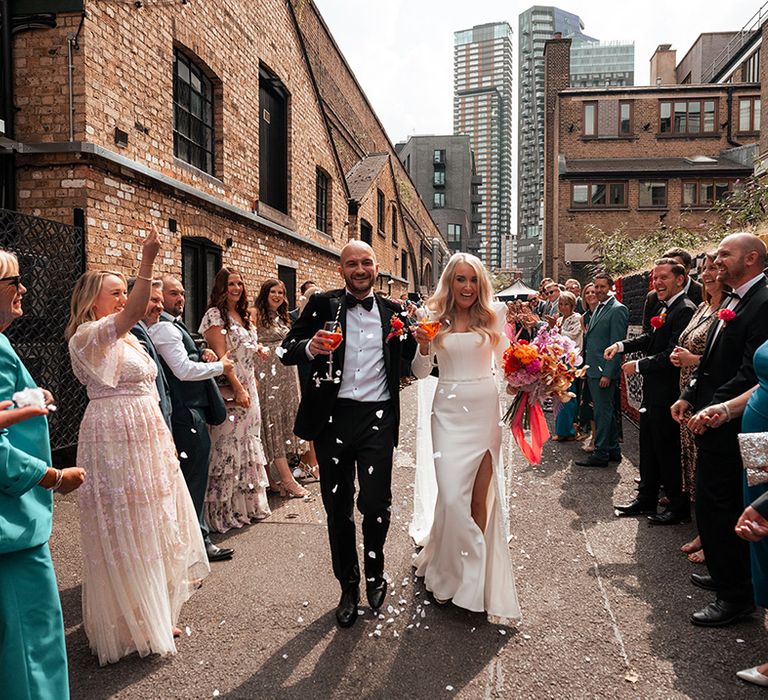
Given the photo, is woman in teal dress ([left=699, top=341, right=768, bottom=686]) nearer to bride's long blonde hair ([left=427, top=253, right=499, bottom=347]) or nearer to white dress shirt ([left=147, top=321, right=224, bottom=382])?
bride's long blonde hair ([left=427, top=253, right=499, bottom=347])

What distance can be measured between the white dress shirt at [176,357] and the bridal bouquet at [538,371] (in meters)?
2.12

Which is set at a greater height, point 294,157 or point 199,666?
point 294,157

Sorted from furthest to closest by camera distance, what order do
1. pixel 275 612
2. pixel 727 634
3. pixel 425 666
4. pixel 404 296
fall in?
pixel 404 296 → pixel 275 612 → pixel 727 634 → pixel 425 666

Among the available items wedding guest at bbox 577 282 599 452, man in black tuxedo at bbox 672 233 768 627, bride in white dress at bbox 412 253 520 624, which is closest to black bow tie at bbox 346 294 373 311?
bride in white dress at bbox 412 253 520 624

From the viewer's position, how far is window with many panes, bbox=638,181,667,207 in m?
31.5

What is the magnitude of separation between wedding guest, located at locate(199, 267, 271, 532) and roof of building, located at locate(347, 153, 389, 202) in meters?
13.4

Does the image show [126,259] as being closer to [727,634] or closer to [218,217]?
[218,217]

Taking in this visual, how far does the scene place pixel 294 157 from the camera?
1296cm

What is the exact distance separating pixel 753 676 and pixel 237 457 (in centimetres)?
414

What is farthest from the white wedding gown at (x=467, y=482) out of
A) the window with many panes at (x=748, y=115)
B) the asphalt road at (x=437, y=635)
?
the window with many panes at (x=748, y=115)

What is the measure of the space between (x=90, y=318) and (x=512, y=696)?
308cm

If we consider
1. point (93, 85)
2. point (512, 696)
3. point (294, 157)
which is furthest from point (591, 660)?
point (294, 157)

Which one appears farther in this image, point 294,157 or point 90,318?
point 294,157

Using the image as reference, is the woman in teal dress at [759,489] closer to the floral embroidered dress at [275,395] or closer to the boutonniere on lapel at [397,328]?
the boutonniere on lapel at [397,328]
